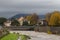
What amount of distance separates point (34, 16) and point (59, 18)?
64.8 feet

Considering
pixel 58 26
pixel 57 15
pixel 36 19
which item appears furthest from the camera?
pixel 36 19

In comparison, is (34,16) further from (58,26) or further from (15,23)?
(58,26)

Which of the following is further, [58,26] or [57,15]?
[57,15]

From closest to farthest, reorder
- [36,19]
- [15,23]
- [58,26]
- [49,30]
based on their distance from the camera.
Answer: [49,30], [58,26], [15,23], [36,19]

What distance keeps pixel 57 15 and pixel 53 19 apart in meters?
1.48

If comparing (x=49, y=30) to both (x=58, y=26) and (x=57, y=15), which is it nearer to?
(x=58, y=26)

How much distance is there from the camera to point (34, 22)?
54062 millimetres

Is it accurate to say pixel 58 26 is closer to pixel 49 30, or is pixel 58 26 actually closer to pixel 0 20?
pixel 49 30

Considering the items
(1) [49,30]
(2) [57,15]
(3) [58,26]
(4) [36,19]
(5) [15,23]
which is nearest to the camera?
(1) [49,30]

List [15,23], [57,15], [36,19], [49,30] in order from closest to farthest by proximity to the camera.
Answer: [49,30]
[57,15]
[15,23]
[36,19]

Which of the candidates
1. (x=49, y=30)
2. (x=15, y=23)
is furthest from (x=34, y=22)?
(x=49, y=30)

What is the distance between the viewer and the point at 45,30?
36.7m

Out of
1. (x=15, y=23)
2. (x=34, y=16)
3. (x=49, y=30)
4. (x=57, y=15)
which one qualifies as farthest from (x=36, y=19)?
(x=49, y=30)

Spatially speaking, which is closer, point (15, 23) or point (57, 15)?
point (57, 15)
